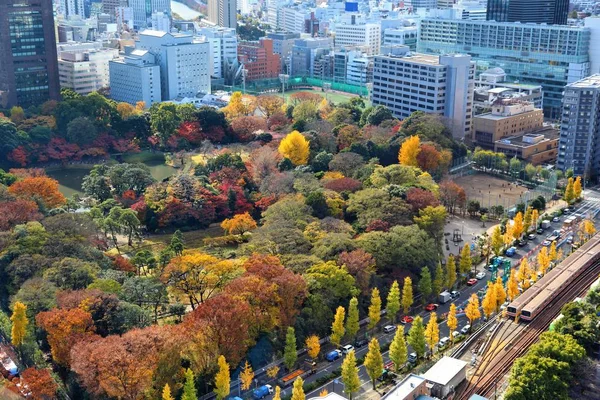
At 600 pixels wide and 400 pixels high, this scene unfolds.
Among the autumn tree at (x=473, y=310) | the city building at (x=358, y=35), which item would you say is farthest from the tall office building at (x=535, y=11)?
the autumn tree at (x=473, y=310)

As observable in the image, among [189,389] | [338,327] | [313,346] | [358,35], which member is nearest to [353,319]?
[338,327]

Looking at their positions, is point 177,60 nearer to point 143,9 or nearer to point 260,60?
point 260,60

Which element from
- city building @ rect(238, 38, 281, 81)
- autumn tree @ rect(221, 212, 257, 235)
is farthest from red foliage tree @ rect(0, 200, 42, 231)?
city building @ rect(238, 38, 281, 81)

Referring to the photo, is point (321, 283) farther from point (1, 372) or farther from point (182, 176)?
point (182, 176)

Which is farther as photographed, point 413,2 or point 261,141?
point 413,2

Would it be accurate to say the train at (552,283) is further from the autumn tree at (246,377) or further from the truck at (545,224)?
the autumn tree at (246,377)

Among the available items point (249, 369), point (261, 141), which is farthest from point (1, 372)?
point (261, 141)
